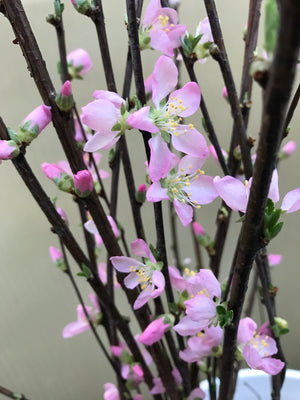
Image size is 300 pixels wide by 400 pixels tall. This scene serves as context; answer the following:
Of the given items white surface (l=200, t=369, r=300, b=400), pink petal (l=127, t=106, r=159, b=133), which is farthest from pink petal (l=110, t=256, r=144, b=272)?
white surface (l=200, t=369, r=300, b=400)

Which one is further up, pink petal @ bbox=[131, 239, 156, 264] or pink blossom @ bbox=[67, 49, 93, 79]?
pink blossom @ bbox=[67, 49, 93, 79]

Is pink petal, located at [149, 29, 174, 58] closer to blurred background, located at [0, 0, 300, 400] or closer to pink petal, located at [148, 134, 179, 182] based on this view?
pink petal, located at [148, 134, 179, 182]

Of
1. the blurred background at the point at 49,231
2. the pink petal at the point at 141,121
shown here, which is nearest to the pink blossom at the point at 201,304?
the pink petal at the point at 141,121

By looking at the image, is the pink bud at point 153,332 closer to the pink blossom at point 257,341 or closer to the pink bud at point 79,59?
the pink blossom at point 257,341

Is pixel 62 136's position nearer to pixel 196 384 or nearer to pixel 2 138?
pixel 2 138

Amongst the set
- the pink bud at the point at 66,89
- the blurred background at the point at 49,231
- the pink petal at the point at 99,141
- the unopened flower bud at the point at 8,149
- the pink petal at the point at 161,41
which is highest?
the pink petal at the point at 161,41

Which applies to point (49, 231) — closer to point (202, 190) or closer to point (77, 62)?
point (77, 62)

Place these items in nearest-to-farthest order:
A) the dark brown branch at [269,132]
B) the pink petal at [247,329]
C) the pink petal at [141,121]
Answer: the dark brown branch at [269,132] < the pink petal at [141,121] < the pink petal at [247,329]
